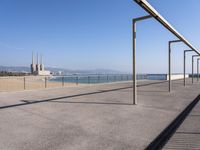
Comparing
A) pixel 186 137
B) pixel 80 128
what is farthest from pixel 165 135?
pixel 80 128

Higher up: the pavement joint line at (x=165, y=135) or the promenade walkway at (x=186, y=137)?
the promenade walkway at (x=186, y=137)

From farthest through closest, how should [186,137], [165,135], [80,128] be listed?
[80,128], [165,135], [186,137]

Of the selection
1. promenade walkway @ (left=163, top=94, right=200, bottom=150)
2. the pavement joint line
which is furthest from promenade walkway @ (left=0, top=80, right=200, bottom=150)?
promenade walkway @ (left=163, top=94, right=200, bottom=150)

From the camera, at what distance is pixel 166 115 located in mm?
6066

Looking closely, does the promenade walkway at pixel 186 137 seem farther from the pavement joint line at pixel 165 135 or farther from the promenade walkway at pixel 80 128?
the promenade walkway at pixel 80 128

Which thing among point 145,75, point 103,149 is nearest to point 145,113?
point 103,149

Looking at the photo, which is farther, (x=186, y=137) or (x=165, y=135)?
(x=165, y=135)

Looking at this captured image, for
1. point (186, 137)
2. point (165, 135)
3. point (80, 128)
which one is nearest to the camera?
point (186, 137)

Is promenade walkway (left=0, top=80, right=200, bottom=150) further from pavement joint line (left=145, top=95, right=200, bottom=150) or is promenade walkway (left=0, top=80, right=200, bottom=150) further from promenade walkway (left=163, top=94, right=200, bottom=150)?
promenade walkway (left=163, top=94, right=200, bottom=150)

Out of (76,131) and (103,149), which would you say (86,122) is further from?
(103,149)

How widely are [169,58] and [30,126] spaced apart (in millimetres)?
11056

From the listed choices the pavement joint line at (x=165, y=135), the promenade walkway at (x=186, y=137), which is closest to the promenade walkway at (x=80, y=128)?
the pavement joint line at (x=165, y=135)

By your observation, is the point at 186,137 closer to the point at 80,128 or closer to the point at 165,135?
the point at 165,135

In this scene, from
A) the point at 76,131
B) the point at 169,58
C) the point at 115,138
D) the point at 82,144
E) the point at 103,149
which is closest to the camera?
the point at 103,149
